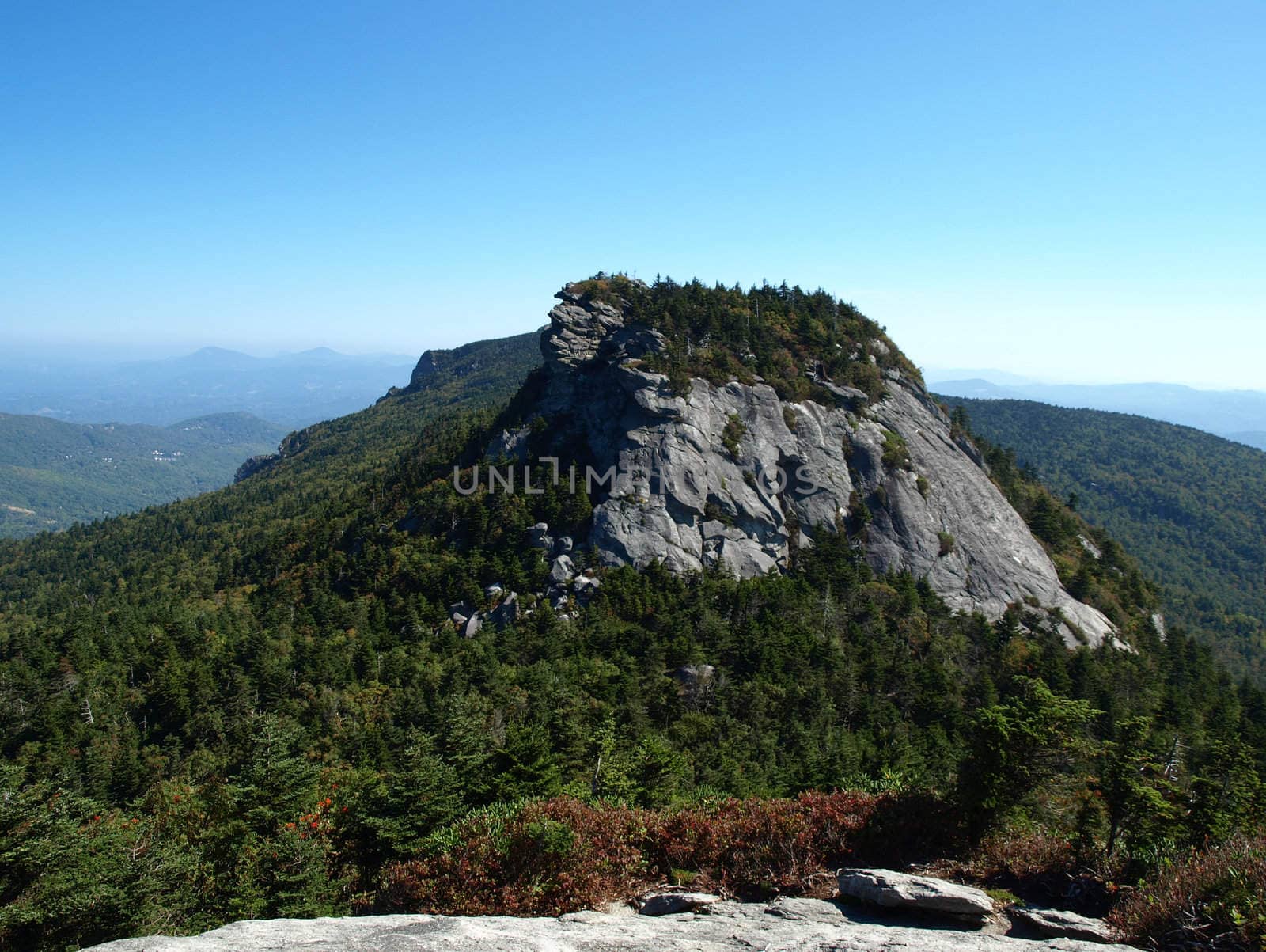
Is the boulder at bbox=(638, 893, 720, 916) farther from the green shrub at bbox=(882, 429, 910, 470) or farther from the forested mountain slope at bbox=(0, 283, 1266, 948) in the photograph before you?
the green shrub at bbox=(882, 429, 910, 470)

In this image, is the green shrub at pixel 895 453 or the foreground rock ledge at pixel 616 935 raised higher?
the green shrub at pixel 895 453

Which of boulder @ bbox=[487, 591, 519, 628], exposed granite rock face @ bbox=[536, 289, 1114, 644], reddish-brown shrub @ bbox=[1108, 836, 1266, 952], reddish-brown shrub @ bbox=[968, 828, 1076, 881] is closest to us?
reddish-brown shrub @ bbox=[1108, 836, 1266, 952]

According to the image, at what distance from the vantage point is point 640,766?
117ft

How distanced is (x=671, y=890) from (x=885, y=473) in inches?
3074

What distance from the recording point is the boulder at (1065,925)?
14210mm

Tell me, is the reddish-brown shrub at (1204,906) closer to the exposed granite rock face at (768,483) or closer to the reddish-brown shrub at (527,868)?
the reddish-brown shrub at (527,868)

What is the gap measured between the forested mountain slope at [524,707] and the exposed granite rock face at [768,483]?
3069mm

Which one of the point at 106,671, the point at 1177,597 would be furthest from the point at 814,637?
the point at 1177,597

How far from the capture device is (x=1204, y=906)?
1293 centimetres

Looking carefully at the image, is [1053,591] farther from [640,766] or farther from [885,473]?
[640,766]

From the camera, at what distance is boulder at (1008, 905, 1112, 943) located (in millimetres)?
14210

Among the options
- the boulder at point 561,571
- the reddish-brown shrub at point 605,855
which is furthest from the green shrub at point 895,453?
the reddish-brown shrub at point 605,855

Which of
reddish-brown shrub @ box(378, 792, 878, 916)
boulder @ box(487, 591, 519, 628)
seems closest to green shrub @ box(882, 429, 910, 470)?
boulder @ box(487, 591, 519, 628)

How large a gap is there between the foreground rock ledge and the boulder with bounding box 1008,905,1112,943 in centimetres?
57
